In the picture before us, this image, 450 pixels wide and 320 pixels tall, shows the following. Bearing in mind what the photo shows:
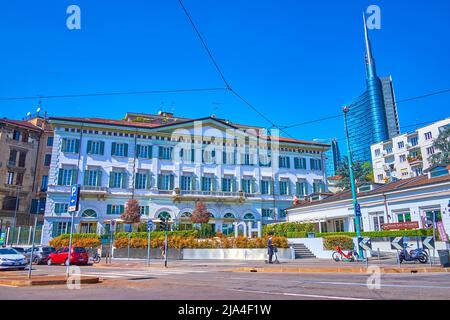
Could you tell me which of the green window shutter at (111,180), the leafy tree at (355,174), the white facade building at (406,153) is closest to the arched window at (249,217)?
the green window shutter at (111,180)

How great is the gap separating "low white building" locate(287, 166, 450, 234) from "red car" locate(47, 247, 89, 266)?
23.7 meters

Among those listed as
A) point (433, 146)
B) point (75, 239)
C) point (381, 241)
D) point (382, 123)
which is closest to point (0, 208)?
point (75, 239)

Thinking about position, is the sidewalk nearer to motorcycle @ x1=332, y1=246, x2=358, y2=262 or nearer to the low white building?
motorcycle @ x1=332, y1=246, x2=358, y2=262

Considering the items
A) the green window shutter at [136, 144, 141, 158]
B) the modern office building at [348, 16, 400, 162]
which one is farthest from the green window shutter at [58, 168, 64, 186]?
the modern office building at [348, 16, 400, 162]

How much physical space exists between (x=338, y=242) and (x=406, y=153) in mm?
53418

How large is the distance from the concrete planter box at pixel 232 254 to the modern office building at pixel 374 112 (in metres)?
131

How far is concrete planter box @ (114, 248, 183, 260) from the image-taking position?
31375 mm

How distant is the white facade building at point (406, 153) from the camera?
6794cm

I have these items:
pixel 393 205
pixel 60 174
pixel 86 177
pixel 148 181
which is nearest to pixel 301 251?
pixel 393 205

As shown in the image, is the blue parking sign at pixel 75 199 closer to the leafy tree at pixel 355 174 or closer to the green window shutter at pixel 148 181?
the green window shutter at pixel 148 181

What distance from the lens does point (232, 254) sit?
30.2 metres

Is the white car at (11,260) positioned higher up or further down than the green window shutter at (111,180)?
further down
